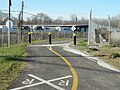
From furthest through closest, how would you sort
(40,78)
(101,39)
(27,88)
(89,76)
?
(101,39) → (89,76) → (40,78) → (27,88)

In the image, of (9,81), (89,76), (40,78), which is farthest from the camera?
(89,76)

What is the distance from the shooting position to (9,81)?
9.98m

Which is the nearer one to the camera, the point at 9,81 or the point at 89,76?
the point at 9,81

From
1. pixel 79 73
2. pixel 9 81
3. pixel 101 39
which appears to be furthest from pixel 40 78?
pixel 101 39

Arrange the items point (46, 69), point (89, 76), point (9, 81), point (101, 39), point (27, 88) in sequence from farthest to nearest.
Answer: point (101, 39)
point (46, 69)
point (89, 76)
point (9, 81)
point (27, 88)

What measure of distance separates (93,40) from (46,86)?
2859cm

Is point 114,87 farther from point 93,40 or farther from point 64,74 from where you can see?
point 93,40

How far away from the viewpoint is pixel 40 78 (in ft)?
35.2

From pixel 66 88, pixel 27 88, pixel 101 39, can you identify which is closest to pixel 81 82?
pixel 66 88

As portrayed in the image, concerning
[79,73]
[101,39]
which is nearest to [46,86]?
[79,73]

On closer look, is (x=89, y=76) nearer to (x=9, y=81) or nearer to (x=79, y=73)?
(x=79, y=73)

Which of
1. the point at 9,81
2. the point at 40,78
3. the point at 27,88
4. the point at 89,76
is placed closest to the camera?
the point at 27,88

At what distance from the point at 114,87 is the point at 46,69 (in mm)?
4276

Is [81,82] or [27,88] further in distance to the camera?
[81,82]
